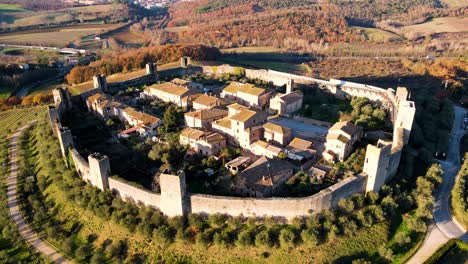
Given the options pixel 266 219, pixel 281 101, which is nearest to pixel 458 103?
pixel 281 101

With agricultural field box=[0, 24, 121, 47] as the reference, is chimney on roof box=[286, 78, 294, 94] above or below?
below

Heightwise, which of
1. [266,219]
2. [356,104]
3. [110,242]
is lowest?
[110,242]

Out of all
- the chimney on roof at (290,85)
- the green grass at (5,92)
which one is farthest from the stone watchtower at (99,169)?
the green grass at (5,92)

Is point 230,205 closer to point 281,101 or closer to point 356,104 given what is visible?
point 281,101

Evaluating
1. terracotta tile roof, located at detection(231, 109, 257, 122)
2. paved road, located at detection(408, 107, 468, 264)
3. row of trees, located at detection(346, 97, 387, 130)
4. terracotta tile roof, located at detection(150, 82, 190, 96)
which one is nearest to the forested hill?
terracotta tile roof, located at detection(150, 82, 190, 96)

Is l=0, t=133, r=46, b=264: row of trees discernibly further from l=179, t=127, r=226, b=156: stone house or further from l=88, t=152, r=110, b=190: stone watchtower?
l=179, t=127, r=226, b=156: stone house

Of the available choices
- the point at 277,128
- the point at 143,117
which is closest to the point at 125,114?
the point at 143,117

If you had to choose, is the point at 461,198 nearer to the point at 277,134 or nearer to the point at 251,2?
the point at 277,134

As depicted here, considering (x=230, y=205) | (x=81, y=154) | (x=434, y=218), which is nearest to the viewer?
(x=230, y=205)
